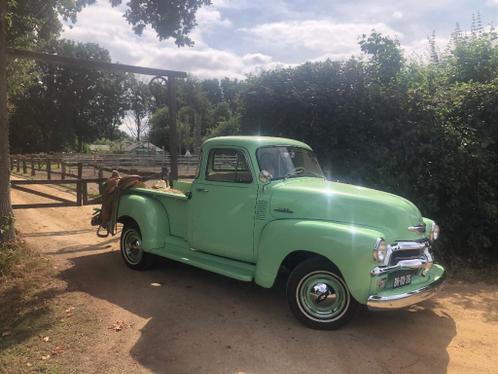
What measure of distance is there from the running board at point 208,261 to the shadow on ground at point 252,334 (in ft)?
1.43

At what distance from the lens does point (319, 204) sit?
16.7 ft

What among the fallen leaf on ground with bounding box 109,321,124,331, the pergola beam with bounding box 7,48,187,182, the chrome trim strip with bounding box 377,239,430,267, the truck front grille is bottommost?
the fallen leaf on ground with bounding box 109,321,124,331

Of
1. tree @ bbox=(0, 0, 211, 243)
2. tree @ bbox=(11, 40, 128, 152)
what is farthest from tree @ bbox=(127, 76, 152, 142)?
tree @ bbox=(0, 0, 211, 243)

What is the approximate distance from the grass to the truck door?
1.67 m

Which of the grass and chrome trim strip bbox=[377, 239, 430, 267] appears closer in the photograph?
the grass

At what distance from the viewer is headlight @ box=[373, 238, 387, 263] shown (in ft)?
14.6

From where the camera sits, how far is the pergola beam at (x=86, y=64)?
313 inches

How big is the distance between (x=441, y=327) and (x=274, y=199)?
7.58ft

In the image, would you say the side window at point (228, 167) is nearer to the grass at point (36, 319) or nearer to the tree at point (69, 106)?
the grass at point (36, 319)

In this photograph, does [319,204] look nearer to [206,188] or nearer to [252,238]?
[252,238]

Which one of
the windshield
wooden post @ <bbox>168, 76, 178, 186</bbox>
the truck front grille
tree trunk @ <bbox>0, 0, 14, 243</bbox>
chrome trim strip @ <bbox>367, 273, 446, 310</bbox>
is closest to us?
chrome trim strip @ <bbox>367, 273, 446, 310</bbox>

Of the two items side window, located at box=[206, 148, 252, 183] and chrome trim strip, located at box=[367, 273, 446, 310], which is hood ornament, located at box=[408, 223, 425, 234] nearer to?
chrome trim strip, located at box=[367, 273, 446, 310]

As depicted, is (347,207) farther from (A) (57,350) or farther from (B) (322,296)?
(A) (57,350)

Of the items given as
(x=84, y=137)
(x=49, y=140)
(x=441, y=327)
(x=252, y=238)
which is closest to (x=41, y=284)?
(x=252, y=238)
